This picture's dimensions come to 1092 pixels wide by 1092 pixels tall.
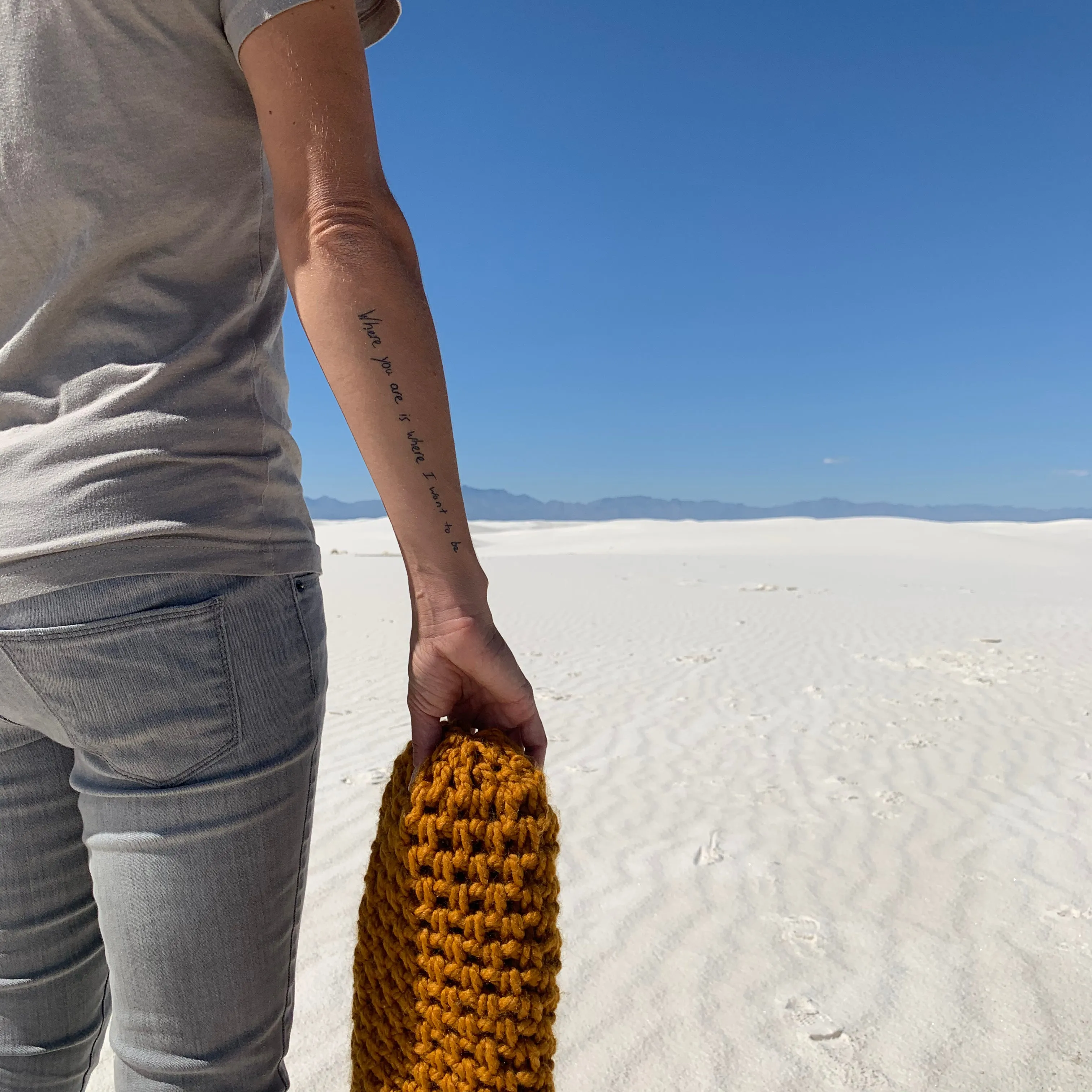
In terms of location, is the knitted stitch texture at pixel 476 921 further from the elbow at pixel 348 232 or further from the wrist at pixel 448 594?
the elbow at pixel 348 232

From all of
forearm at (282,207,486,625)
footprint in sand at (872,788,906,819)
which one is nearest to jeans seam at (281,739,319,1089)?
forearm at (282,207,486,625)

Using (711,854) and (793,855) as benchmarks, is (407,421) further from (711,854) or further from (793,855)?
(793,855)

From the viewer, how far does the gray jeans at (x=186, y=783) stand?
34.6 inches

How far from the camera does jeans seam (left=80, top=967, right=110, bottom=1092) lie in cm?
121

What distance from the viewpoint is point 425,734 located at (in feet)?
3.59

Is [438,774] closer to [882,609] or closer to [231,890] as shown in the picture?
[231,890]

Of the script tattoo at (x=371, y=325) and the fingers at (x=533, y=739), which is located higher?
the script tattoo at (x=371, y=325)

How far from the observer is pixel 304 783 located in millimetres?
985

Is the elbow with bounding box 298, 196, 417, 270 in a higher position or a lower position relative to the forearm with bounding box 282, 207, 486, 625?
higher

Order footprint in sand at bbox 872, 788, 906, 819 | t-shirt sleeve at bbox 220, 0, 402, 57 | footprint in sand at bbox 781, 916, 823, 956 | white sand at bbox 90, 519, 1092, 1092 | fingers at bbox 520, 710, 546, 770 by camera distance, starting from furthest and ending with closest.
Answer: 1. footprint in sand at bbox 872, 788, 906, 819
2. footprint in sand at bbox 781, 916, 823, 956
3. white sand at bbox 90, 519, 1092, 1092
4. fingers at bbox 520, 710, 546, 770
5. t-shirt sleeve at bbox 220, 0, 402, 57

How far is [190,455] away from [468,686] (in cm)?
44

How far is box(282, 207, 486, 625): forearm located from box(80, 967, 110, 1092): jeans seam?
2.53 ft

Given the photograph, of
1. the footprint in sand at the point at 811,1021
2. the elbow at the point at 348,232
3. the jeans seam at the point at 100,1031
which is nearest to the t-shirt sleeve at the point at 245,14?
the elbow at the point at 348,232

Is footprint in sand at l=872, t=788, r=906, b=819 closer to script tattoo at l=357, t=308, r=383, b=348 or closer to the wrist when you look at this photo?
the wrist
